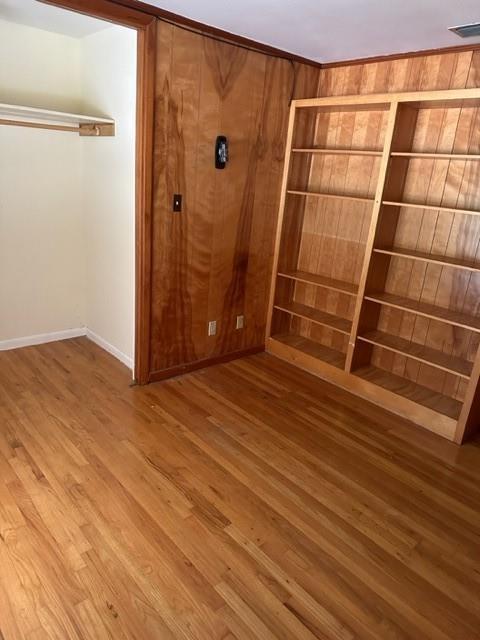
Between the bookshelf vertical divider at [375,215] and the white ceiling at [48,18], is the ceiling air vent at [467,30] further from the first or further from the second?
the white ceiling at [48,18]

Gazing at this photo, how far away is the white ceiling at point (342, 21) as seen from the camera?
2.15 meters

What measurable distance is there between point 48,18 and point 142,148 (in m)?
1.10

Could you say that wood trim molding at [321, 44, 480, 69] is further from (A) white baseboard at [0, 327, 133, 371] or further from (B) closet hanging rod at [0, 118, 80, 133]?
(A) white baseboard at [0, 327, 133, 371]

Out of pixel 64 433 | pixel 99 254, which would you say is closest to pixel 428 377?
pixel 64 433

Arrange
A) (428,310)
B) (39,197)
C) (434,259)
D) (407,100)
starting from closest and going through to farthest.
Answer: (407,100) < (434,259) < (428,310) < (39,197)

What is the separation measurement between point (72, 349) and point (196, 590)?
7.94 ft

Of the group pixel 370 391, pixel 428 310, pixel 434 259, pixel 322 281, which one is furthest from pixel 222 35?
pixel 370 391

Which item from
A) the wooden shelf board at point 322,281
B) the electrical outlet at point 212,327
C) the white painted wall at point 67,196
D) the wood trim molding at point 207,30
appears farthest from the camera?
the electrical outlet at point 212,327

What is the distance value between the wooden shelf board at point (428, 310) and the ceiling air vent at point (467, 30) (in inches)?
60.7

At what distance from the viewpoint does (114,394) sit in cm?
299

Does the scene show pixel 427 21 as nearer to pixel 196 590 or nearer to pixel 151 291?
pixel 151 291

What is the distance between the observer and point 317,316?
3.58 meters

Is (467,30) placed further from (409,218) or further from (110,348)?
(110,348)

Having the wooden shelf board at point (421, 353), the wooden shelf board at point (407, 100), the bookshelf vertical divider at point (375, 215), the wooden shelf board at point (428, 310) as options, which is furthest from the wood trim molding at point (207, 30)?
the wooden shelf board at point (421, 353)
